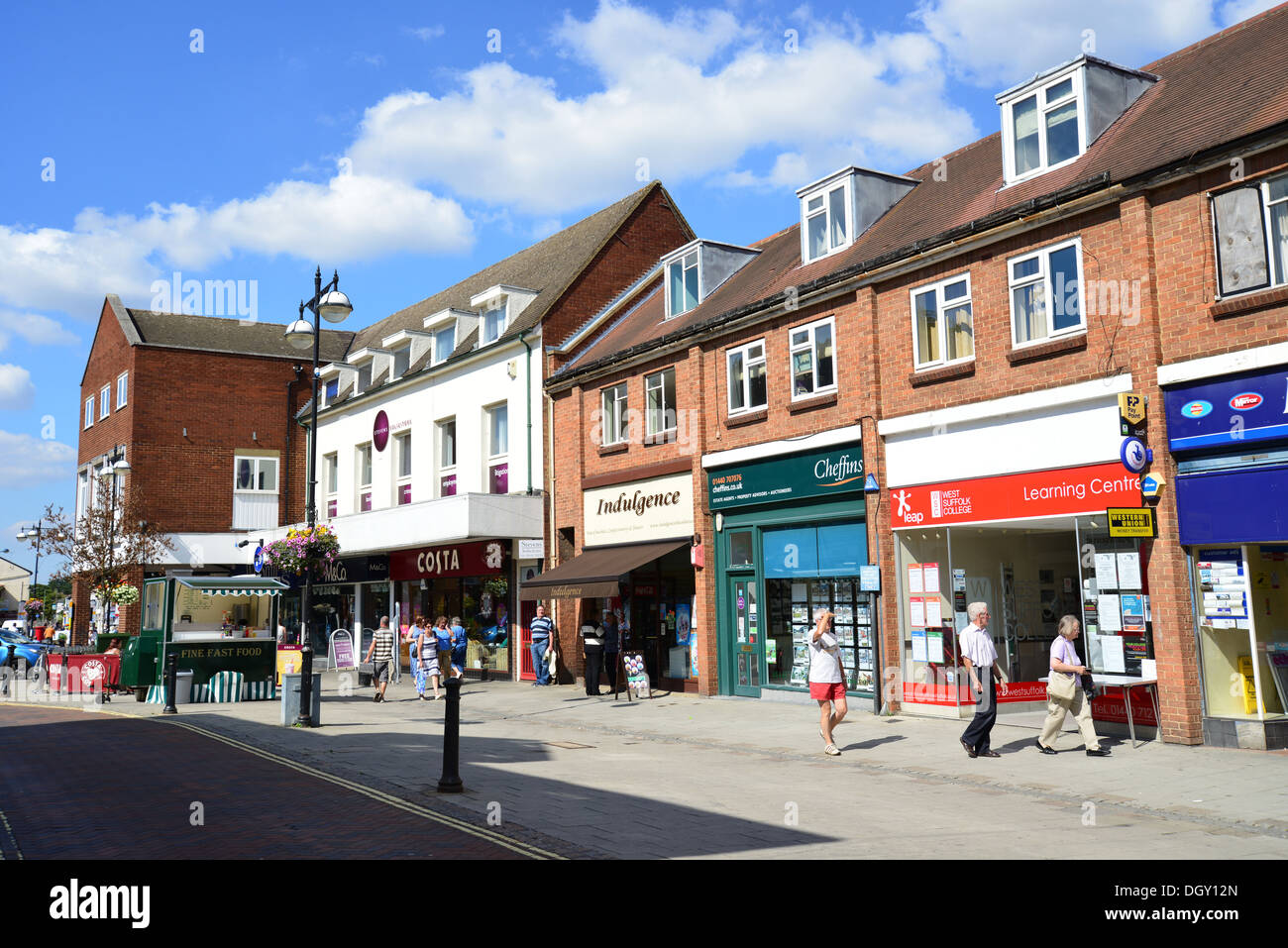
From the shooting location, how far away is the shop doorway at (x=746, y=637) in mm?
19984

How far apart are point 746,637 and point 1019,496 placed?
6.87 meters

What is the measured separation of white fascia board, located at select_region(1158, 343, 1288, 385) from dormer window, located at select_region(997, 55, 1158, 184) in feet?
14.4

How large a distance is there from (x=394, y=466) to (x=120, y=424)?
49.7 ft

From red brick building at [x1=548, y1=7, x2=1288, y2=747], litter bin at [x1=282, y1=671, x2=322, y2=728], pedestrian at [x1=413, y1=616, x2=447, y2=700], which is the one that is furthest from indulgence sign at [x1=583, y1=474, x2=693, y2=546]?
litter bin at [x1=282, y1=671, x2=322, y2=728]

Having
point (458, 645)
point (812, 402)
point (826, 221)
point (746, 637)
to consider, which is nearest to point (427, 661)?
point (458, 645)

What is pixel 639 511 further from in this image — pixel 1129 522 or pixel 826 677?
pixel 1129 522

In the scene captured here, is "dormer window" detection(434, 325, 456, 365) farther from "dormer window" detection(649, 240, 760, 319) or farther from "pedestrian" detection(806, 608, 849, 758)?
"pedestrian" detection(806, 608, 849, 758)

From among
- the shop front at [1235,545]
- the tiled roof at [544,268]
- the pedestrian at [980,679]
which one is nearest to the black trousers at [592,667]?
the tiled roof at [544,268]

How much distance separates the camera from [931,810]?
9.42 meters

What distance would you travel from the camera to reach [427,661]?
23.0m

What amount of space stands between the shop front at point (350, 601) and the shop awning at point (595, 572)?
9.81m

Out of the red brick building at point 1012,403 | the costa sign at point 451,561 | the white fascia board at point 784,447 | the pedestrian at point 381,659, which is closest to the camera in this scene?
the red brick building at point 1012,403

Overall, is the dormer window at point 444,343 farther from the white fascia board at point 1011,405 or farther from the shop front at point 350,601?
the white fascia board at point 1011,405

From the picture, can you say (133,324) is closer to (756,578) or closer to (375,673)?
(375,673)
